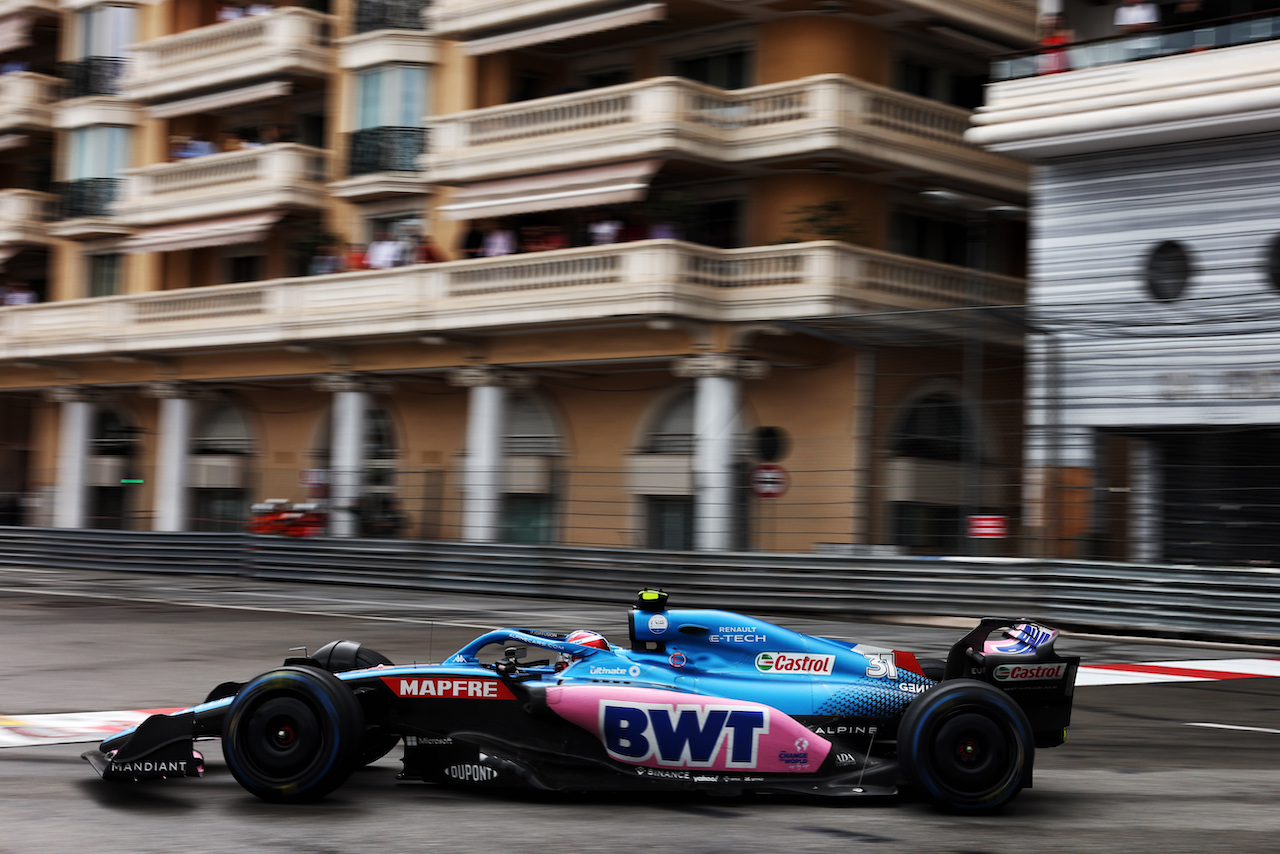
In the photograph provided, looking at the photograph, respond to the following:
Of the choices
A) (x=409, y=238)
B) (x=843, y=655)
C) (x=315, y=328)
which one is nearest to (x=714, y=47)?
(x=409, y=238)

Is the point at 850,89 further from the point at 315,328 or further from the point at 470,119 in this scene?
the point at 315,328

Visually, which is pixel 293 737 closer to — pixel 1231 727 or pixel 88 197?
pixel 1231 727

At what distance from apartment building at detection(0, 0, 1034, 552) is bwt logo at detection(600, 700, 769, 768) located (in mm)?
9410

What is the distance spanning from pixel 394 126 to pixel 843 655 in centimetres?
2200

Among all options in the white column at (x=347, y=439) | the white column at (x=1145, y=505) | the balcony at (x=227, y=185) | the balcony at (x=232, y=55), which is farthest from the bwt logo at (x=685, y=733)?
the balcony at (x=232, y=55)

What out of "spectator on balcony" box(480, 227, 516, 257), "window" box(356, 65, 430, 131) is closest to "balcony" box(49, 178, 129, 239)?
"window" box(356, 65, 430, 131)

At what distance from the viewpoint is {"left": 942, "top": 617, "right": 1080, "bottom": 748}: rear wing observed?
22.3 feet

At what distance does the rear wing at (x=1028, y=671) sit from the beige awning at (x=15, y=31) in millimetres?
33982

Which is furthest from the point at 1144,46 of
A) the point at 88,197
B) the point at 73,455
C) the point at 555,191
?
the point at 73,455

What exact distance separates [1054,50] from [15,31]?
87.2 feet

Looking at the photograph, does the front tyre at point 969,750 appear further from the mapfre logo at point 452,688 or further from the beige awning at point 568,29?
the beige awning at point 568,29

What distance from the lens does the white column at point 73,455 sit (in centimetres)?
3312

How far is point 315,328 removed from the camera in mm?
26359

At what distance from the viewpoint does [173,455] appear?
3095 cm
